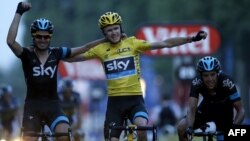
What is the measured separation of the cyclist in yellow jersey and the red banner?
21.9 metres

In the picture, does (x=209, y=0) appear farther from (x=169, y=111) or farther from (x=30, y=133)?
(x=30, y=133)

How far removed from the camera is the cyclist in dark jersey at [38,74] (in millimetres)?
17344

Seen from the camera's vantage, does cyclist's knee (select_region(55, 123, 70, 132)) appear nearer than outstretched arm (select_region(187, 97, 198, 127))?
Yes

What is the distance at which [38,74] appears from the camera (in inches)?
687

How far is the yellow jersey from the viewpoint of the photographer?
59.2ft

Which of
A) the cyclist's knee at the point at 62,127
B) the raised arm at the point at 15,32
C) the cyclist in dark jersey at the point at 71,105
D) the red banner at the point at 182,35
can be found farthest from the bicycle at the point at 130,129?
the red banner at the point at 182,35

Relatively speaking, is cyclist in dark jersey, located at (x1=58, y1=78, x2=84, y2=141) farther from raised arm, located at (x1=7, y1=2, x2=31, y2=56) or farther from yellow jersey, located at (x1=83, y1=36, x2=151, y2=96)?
raised arm, located at (x1=7, y1=2, x2=31, y2=56)

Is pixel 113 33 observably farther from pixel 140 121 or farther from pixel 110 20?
pixel 140 121

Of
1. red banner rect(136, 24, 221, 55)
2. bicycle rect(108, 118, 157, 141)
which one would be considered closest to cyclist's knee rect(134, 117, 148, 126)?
bicycle rect(108, 118, 157, 141)

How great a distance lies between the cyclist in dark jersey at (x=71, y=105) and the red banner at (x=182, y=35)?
52.4ft

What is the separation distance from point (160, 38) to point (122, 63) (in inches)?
915

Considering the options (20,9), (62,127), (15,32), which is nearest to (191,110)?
(62,127)

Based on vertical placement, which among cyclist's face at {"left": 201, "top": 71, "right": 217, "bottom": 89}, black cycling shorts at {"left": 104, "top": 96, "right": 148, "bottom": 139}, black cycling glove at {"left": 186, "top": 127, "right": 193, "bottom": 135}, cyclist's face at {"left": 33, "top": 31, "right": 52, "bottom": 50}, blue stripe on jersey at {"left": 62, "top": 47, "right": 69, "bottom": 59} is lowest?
black cycling glove at {"left": 186, "top": 127, "right": 193, "bottom": 135}

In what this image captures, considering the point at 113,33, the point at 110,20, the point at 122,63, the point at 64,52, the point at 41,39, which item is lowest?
the point at 122,63
